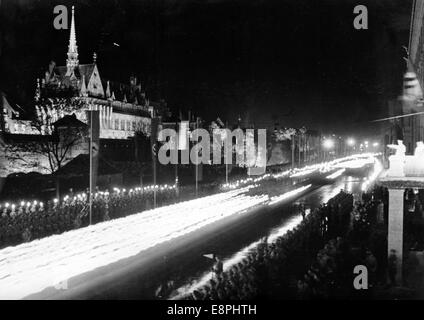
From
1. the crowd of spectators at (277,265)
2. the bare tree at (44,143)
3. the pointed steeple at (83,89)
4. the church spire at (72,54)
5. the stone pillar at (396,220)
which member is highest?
the church spire at (72,54)

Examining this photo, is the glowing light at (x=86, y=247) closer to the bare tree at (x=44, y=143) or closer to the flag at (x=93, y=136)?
the flag at (x=93, y=136)

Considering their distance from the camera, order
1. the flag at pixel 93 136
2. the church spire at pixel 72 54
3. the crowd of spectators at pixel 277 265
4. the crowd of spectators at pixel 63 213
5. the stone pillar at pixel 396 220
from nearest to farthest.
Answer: the crowd of spectators at pixel 277 265 < the stone pillar at pixel 396 220 < the crowd of spectators at pixel 63 213 < the flag at pixel 93 136 < the church spire at pixel 72 54

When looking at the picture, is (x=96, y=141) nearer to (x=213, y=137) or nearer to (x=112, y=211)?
(x=112, y=211)

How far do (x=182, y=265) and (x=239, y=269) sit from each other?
3465 millimetres

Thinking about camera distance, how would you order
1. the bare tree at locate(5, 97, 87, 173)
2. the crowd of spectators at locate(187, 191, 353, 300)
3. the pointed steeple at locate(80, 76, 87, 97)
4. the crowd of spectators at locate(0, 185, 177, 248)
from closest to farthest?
1. the crowd of spectators at locate(187, 191, 353, 300)
2. the crowd of spectators at locate(0, 185, 177, 248)
3. the bare tree at locate(5, 97, 87, 173)
4. the pointed steeple at locate(80, 76, 87, 97)

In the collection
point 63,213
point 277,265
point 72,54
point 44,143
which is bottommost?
point 277,265

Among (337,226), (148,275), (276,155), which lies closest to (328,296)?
(148,275)

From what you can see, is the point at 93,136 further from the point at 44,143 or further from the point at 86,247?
the point at 44,143

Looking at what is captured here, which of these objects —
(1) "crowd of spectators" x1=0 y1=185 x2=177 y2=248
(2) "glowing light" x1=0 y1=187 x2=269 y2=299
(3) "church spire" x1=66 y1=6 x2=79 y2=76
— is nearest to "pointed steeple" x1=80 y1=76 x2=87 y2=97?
(3) "church spire" x1=66 y1=6 x2=79 y2=76

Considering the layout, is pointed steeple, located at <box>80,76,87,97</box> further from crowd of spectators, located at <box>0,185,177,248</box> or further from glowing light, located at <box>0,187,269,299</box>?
glowing light, located at <box>0,187,269,299</box>

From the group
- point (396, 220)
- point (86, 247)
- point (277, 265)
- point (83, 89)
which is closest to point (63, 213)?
point (86, 247)

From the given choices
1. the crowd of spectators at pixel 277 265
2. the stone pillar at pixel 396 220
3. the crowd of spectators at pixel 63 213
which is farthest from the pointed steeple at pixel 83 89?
the stone pillar at pixel 396 220

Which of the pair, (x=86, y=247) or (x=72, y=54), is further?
(x=72, y=54)
